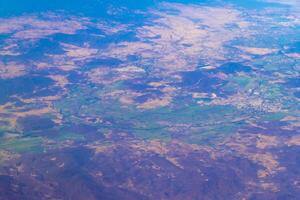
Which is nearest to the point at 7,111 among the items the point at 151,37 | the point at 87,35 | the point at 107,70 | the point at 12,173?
the point at 12,173

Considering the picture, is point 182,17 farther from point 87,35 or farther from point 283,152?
point 283,152

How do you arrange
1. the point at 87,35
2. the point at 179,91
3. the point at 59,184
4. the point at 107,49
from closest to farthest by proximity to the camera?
the point at 59,184, the point at 179,91, the point at 107,49, the point at 87,35

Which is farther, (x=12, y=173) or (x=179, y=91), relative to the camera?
(x=179, y=91)

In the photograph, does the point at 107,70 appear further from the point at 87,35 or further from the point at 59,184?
the point at 59,184

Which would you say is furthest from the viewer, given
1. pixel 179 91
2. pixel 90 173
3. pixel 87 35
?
pixel 87 35

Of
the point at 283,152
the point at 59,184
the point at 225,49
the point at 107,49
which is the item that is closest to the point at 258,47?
the point at 225,49

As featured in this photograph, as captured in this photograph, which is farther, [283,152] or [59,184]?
[283,152]
